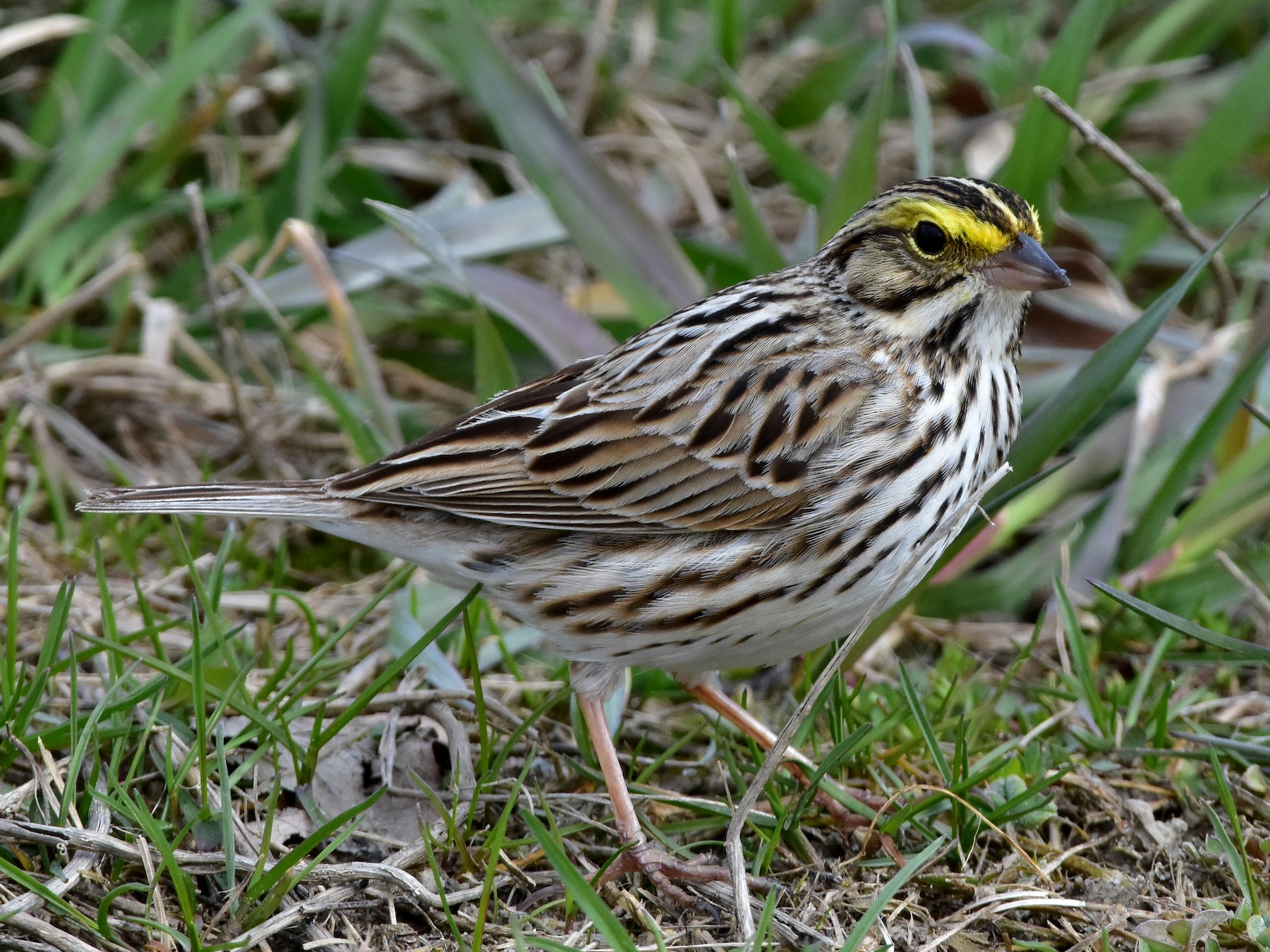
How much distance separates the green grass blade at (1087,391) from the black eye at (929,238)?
0.57 m

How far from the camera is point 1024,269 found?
3.78 m

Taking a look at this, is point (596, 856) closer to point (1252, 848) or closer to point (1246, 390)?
point (1252, 848)

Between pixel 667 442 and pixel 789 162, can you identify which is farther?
pixel 789 162

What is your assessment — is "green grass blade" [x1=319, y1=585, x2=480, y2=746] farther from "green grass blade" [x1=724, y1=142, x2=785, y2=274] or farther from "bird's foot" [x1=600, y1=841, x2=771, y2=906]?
"green grass blade" [x1=724, y1=142, x2=785, y2=274]

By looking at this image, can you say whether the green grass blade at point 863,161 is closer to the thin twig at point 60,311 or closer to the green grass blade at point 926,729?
the green grass blade at point 926,729

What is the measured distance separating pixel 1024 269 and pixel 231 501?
2.03 m

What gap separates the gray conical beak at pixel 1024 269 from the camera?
373 centimetres

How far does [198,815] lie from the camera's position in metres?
3.48

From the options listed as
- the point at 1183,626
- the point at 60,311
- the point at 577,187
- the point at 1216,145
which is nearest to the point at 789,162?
the point at 577,187

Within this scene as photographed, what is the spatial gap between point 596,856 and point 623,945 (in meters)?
0.78

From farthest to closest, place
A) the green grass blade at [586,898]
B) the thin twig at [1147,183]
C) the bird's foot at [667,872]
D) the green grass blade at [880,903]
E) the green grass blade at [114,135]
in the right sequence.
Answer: the green grass blade at [114,135] < the thin twig at [1147,183] < the bird's foot at [667,872] < the green grass blade at [880,903] < the green grass blade at [586,898]

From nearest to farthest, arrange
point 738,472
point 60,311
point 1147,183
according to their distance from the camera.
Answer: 1. point 738,472
2. point 1147,183
3. point 60,311

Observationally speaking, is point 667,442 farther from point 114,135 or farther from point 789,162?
point 114,135

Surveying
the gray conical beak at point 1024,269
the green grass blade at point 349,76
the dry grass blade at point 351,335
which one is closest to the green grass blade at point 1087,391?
the gray conical beak at point 1024,269
